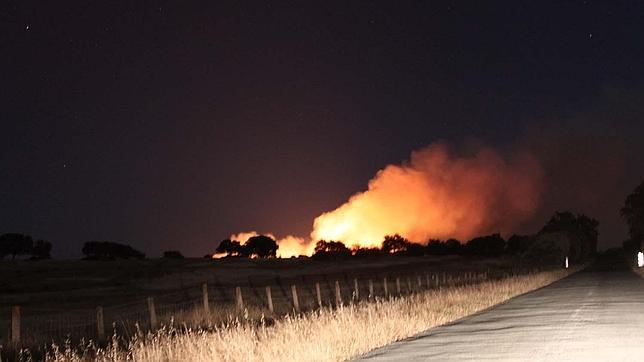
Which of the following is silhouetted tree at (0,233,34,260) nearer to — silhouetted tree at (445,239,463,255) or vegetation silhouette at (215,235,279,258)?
vegetation silhouette at (215,235,279,258)

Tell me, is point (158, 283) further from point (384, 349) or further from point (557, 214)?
point (557, 214)

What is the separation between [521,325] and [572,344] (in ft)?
14.7

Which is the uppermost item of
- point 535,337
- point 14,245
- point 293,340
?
point 14,245

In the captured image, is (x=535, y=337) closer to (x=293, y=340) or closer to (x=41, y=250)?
(x=293, y=340)

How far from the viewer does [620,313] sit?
21141 millimetres

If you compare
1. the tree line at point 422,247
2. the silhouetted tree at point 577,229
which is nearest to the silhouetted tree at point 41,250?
the tree line at point 422,247

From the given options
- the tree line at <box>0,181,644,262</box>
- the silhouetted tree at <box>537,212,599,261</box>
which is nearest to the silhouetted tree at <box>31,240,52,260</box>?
the tree line at <box>0,181,644,262</box>

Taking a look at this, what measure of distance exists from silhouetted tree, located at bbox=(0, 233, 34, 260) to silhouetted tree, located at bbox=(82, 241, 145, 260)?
11.2m

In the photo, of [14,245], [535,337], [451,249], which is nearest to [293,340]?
[535,337]

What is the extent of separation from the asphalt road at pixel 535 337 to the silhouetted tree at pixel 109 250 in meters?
123

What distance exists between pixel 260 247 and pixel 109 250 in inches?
1129

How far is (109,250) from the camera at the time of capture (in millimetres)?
142500

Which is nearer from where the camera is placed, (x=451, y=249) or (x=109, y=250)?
(x=109, y=250)

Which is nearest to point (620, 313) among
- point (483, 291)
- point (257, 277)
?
point (483, 291)
